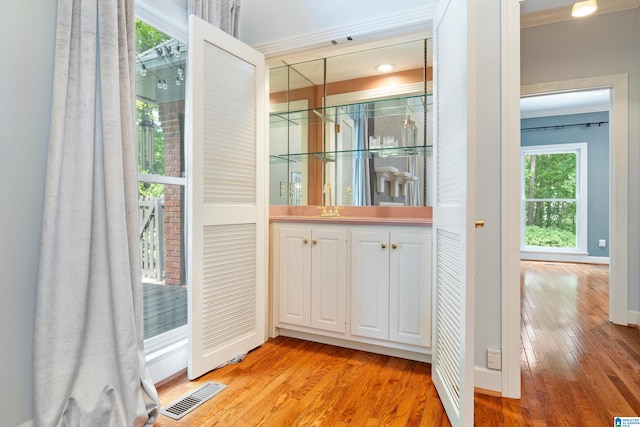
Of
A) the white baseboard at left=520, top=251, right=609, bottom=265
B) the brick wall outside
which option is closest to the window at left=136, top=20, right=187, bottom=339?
the brick wall outside

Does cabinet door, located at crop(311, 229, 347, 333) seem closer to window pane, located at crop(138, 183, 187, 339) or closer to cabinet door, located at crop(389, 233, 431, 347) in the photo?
cabinet door, located at crop(389, 233, 431, 347)

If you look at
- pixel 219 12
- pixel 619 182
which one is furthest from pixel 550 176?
pixel 219 12

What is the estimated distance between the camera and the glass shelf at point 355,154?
271cm

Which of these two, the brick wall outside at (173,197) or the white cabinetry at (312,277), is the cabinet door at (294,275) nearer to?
the white cabinetry at (312,277)

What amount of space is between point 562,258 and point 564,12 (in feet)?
16.3

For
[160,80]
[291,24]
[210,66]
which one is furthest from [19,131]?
[291,24]

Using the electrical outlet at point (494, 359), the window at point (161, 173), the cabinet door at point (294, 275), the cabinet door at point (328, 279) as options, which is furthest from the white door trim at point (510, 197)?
the window at point (161, 173)

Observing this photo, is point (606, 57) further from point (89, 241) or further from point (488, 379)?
point (89, 241)

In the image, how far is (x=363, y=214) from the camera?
282 centimetres

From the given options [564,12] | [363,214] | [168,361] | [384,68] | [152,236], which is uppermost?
[564,12]

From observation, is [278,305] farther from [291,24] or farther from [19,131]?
[291,24]

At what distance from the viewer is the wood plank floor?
1.67 metres

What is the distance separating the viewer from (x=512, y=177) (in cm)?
183

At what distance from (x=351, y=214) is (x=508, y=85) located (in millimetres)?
1436
